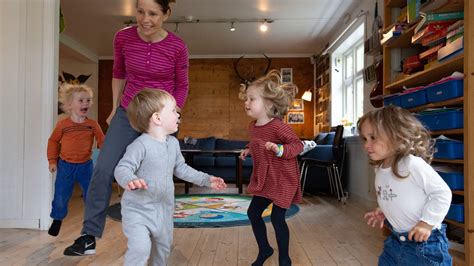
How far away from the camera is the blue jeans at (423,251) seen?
134cm

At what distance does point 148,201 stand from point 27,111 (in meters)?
1.88

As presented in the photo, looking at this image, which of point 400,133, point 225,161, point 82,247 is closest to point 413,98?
point 400,133

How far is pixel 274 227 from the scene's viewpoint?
2.05m

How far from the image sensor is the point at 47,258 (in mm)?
2270

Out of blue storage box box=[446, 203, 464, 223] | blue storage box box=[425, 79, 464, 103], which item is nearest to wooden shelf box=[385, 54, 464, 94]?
blue storage box box=[425, 79, 464, 103]

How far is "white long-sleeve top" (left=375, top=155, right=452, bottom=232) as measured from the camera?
1.29m

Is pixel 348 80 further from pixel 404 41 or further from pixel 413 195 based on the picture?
pixel 413 195

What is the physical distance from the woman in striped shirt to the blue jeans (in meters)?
1.15

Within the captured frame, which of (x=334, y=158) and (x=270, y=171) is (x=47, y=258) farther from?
(x=334, y=158)

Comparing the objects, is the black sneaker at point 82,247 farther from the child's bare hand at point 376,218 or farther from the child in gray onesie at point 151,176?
the child's bare hand at point 376,218

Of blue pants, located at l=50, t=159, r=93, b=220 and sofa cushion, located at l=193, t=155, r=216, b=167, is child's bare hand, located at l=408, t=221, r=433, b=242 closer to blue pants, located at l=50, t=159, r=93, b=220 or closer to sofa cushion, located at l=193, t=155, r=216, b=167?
blue pants, located at l=50, t=159, r=93, b=220

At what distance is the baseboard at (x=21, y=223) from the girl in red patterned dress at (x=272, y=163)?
171 cm

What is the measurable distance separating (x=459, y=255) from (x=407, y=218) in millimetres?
1281

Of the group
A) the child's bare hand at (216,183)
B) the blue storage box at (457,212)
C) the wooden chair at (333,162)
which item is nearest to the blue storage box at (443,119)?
the blue storage box at (457,212)
